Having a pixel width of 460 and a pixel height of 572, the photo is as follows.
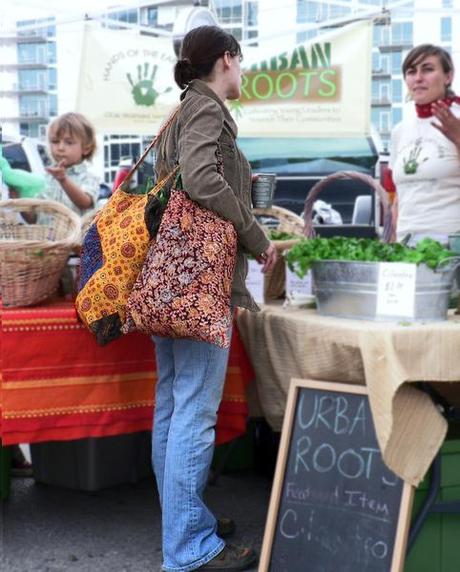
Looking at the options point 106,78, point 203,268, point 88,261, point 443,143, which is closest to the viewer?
point 203,268

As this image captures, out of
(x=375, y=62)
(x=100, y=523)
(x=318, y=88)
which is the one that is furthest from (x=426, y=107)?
(x=375, y=62)

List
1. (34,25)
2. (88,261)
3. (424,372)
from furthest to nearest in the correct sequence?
(34,25) → (88,261) → (424,372)

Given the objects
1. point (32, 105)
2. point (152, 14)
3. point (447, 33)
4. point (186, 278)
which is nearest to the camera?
point (186, 278)

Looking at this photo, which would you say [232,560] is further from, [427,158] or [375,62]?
[375,62]

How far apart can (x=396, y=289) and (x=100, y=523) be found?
1.49 metres

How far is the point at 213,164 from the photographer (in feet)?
7.80

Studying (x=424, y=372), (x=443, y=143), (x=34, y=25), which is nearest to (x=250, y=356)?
(x=424, y=372)

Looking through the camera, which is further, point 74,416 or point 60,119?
point 60,119

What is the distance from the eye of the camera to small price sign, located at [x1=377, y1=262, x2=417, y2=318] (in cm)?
235

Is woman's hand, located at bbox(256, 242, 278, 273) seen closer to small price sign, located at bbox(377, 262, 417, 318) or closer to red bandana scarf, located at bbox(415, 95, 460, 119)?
small price sign, located at bbox(377, 262, 417, 318)

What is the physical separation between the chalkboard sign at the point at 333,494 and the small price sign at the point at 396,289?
23cm

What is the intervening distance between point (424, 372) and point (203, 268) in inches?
24.7

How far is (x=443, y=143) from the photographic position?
3336 millimetres

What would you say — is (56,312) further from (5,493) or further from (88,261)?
(5,493)
